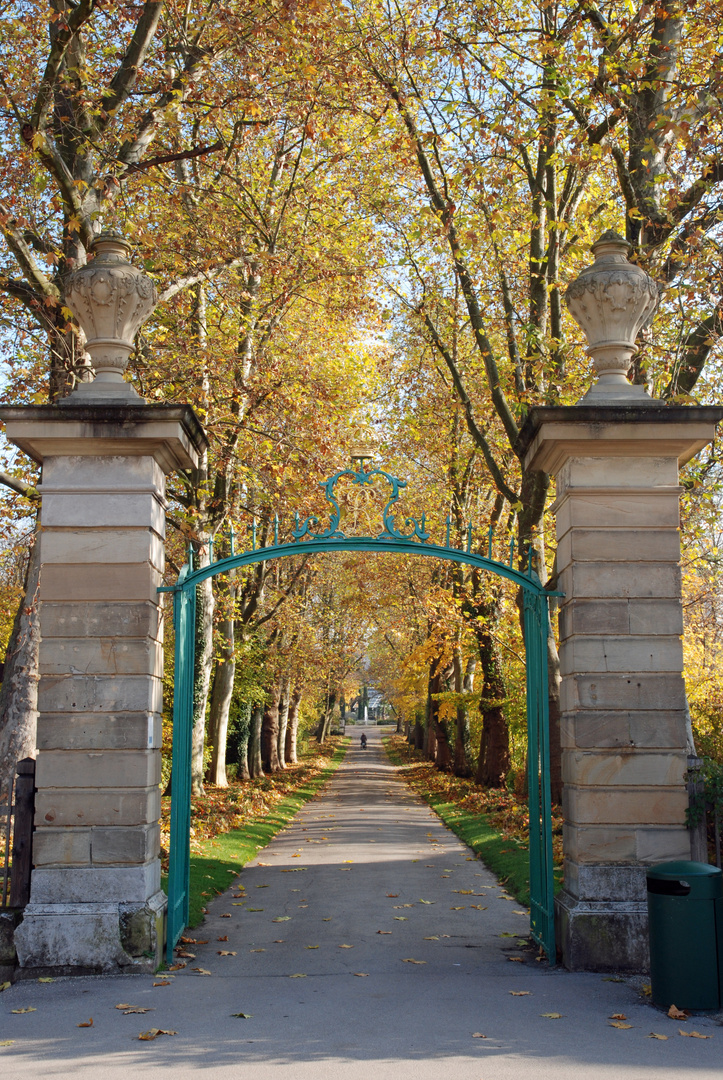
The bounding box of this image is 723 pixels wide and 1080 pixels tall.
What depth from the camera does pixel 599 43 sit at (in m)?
11.2

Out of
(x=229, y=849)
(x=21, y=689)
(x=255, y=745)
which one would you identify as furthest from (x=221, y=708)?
(x=21, y=689)

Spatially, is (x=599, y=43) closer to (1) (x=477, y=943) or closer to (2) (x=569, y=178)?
(2) (x=569, y=178)

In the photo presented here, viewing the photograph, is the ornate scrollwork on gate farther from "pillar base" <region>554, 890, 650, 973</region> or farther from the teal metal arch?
"pillar base" <region>554, 890, 650, 973</region>

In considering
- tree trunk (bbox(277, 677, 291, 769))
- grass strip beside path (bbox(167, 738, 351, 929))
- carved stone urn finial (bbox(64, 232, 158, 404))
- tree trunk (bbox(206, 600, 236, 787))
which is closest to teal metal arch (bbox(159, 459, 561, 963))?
carved stone urn finial (bbox(64, 232, 158, 404))

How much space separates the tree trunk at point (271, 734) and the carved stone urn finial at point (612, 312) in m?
25.7

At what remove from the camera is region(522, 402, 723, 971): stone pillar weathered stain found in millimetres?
7141

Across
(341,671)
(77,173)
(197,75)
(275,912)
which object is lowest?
(275,912)

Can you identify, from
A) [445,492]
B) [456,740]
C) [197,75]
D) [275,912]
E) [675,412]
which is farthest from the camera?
[456,740]

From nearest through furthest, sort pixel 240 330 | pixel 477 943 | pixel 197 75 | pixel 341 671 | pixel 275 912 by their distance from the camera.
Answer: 1. pixel 477 943
2. pixel 275 912
3. pixel 197 75
4. pixel 240 330
5. pixel 341 671

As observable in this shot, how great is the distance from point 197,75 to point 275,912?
1063 centimetres

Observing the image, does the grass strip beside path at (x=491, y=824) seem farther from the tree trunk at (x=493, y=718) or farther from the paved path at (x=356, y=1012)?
the paved path at (x=356, y=1012)

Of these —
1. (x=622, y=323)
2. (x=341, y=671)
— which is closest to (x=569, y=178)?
(x=622, y=323)

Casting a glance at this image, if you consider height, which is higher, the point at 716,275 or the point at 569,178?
the point at 569,178

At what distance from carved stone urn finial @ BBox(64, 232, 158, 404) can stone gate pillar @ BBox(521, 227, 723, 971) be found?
3.43m
